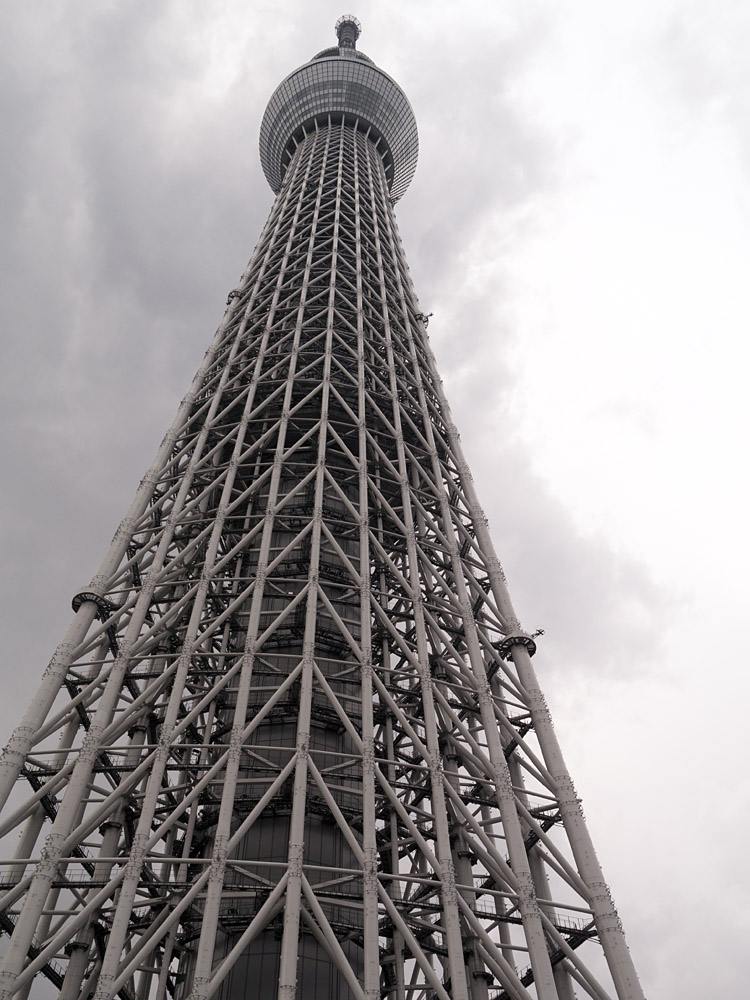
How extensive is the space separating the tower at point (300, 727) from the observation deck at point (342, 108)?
35.0 m

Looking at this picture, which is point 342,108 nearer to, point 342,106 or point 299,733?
point 342,106

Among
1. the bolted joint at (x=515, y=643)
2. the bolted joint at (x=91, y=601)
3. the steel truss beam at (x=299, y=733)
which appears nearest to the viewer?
the steel truss beam at (x=299, y=733)

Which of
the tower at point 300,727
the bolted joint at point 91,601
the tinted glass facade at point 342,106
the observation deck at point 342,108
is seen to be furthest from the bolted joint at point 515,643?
the tinted glass facade at point 342,106

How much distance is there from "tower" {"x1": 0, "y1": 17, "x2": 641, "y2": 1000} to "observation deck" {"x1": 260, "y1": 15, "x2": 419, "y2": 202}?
35.0 m

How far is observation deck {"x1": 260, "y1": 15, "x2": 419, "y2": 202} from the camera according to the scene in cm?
8656

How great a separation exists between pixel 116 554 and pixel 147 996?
63.0ft

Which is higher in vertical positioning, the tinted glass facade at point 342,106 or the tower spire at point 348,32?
the tower spire at point 348,32

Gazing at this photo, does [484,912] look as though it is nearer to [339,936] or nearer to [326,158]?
[339,936]

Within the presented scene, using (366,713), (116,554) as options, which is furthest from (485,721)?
(116,554)

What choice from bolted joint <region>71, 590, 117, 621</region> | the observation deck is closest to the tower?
bolted joint <region>71, 590, 117, 621</region>

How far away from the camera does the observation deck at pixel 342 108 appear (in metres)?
86.6

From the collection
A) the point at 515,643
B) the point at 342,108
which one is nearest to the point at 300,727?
the point at 515,643

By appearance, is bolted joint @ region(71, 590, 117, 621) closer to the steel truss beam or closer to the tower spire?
the steel truss beam

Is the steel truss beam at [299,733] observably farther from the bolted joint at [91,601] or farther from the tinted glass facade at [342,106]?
the tinted glass facade at [342,106]
